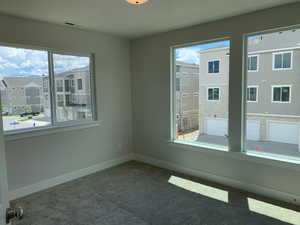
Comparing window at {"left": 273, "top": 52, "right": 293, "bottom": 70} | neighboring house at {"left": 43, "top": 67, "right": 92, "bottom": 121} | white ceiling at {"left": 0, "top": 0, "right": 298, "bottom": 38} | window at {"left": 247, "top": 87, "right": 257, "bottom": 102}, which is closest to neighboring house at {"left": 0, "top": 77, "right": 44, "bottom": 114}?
neighboring house at {"left": 43, "top": 67, "right": 92, "bottom": 121}

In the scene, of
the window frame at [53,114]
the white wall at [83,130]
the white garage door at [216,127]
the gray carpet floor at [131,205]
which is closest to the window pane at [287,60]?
the white garage door at [216,127]

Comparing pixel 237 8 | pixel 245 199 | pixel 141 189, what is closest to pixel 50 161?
pixel 141 189

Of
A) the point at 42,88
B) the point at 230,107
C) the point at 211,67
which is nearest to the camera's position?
the point at 230,107

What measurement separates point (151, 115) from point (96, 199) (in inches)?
75.1

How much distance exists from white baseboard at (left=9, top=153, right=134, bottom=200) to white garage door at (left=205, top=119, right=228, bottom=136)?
1.87 meters

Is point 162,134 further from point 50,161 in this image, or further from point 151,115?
point 50,161

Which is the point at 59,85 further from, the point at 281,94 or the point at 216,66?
the point at 281,94

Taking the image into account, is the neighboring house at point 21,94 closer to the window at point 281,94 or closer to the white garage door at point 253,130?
the white garage door at point 253,130

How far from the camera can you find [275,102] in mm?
2895

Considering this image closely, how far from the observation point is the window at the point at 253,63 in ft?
9.87

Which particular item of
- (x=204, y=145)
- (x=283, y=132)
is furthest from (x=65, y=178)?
(x=283, y=132)

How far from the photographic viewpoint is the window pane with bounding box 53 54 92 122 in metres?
3.49

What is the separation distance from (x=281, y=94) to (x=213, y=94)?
0.96 meters

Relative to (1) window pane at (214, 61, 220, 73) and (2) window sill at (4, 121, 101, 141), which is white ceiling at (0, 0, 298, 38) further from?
(2) window sill at (4, 121, 101, 141)
